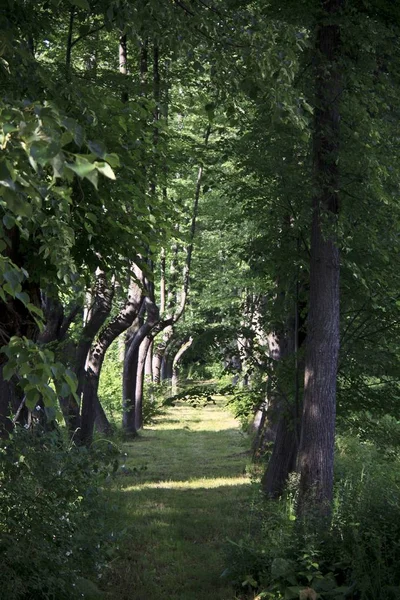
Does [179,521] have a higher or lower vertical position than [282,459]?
lower

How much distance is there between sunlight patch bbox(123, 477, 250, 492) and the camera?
52.3 ft

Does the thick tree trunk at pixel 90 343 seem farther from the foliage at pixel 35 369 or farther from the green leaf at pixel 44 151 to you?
the green leaf at pixel 44 151

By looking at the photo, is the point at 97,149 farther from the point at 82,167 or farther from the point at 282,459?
the point at 282,459

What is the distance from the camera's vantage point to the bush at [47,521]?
6539 millimetres

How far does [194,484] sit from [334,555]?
9.18 meters

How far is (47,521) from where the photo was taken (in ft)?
23.2

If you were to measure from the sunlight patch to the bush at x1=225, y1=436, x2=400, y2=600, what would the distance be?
663 centimetres

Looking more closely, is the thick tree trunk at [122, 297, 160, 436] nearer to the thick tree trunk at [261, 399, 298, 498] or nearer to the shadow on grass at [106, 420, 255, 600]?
the shadow on grass at [106, 420, 255, 600]

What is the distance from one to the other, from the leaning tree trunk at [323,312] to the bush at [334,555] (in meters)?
0.55

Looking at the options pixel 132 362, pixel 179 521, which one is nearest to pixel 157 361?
pixel 132 362

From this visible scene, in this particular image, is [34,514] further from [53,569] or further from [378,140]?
[378,140]

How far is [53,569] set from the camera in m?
6.84

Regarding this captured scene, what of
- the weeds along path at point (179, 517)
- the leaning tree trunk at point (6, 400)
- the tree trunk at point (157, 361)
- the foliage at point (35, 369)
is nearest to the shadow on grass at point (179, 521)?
the weeds along path at point (179, 517)

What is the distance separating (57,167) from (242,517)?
412 inches
